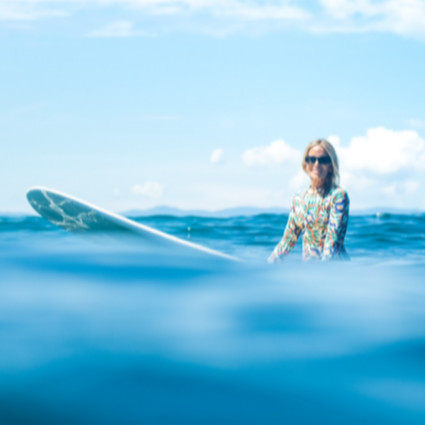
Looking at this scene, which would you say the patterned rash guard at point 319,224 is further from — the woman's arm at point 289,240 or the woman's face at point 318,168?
the woman's face at point 318,168

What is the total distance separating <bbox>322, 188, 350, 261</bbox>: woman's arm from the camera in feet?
15.3

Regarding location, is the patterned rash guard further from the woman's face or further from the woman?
the woman's face

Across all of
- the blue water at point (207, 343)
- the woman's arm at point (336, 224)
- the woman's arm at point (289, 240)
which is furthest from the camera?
the woman's arm at point (289, 240)

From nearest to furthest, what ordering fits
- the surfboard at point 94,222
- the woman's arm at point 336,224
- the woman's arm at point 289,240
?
the woman's arm at point 336,224 → the woman's arm at point 289,240 → the surfboard at point 94,222

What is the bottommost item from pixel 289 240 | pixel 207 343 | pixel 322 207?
pixel 207 343

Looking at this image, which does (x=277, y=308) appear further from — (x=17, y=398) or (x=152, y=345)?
(x=17, y=398)

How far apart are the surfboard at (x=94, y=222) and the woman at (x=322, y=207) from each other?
35.3 inches

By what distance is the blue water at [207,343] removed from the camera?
2.04 metres

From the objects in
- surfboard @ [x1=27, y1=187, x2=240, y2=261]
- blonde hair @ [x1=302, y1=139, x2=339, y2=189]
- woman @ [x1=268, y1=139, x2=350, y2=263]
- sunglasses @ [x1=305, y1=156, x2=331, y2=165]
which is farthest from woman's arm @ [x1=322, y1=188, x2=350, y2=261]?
surfboard @ [x1=27, y1=187, x2=240, y2=261]

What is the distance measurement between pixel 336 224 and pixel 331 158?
64 cm

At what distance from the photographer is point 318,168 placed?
4742mm

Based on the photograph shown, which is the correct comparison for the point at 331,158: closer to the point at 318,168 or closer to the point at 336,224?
the point at 318,168

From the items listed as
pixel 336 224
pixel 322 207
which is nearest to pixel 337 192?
pixel 322 207

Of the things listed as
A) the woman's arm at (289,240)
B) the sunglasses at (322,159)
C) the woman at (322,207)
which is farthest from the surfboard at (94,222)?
the sunglasses at (322,159)
